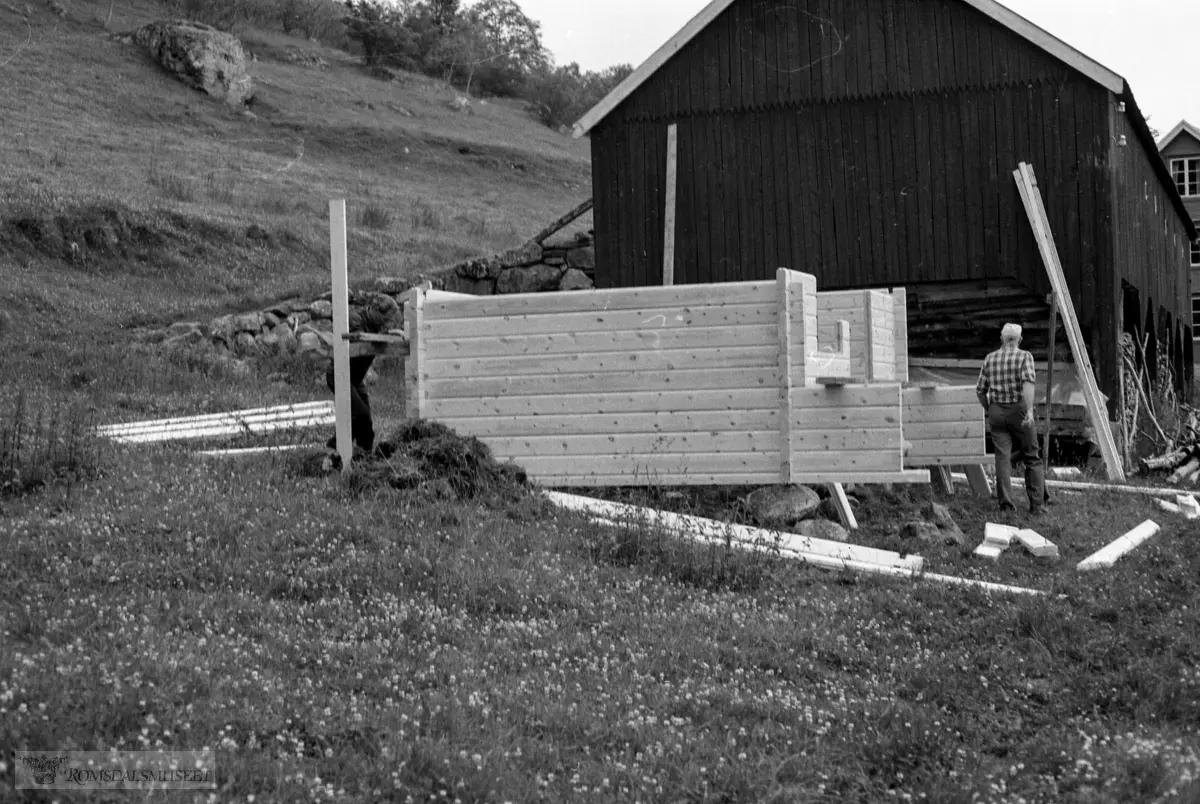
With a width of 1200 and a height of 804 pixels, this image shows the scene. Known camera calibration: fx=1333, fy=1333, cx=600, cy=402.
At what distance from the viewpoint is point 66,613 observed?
702 centimetres

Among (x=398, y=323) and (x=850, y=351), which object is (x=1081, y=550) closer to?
(x=850, y=351)

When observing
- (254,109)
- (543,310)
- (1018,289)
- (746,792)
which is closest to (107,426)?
(543,310)

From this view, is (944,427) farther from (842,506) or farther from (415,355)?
(415,355)

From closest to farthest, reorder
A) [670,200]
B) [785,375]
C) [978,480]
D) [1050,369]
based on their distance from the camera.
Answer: [785,375], [978,480], [1050,369], [670,200]

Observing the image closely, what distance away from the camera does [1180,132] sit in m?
47.2

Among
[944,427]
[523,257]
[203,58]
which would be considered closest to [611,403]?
[944,427]

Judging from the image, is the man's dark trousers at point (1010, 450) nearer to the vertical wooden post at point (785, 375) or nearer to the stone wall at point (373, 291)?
the vertical wooden post at point (785, 375)

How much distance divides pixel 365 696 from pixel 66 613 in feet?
5.92

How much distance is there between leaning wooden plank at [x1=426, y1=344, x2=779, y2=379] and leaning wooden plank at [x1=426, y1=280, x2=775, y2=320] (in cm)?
44

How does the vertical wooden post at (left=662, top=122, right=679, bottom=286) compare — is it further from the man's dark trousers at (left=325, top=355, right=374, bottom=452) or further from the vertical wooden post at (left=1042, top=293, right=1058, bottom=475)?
the man's dark trousers at (left=325, top=355, right=374, bottom=452)

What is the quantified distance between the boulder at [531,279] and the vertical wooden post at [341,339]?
1241cm

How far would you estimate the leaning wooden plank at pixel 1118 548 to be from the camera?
10.7 meters

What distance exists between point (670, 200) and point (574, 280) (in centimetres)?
465

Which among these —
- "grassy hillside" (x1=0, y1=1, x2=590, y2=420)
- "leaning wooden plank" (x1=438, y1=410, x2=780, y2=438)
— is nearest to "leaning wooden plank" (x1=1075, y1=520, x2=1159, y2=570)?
"leaning wooden plank" (x1=438, y1=410, x2=780, y2=438)
